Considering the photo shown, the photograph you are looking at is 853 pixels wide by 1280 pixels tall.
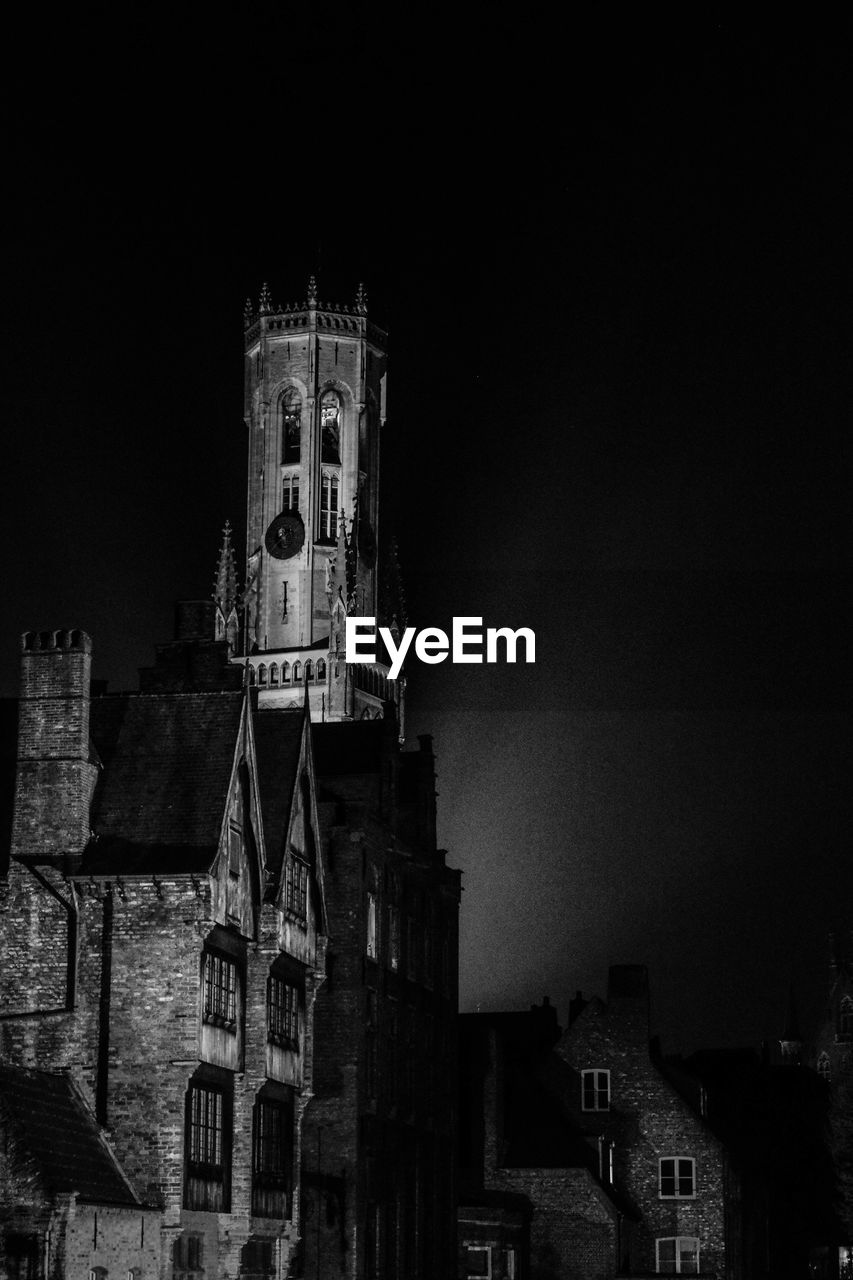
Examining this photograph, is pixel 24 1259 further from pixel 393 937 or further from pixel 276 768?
pixel 393 937

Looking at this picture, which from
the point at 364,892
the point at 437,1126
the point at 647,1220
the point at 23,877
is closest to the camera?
the point at 23,877

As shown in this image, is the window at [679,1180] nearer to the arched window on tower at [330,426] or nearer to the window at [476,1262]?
the window at [476,1262]

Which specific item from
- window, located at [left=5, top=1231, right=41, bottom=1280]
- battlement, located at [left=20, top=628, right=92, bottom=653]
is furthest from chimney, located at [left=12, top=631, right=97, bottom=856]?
window, located at [left=5, top=1231, right=41, bottom=1280]

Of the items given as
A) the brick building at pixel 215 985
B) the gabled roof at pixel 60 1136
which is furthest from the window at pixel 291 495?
the gabled roof at pixel 60 1136

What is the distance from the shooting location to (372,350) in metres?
157

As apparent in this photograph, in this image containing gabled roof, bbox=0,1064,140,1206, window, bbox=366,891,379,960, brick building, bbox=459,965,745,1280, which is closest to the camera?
gabled roof, bbox=0,1064,140,1206

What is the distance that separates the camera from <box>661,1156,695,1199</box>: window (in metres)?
74.8

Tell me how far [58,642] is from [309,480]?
333 feet

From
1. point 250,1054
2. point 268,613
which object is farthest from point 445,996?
point 268,613

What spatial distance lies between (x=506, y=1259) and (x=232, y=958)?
22.9 meters

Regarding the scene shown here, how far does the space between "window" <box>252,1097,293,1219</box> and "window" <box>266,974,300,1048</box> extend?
4.57ft

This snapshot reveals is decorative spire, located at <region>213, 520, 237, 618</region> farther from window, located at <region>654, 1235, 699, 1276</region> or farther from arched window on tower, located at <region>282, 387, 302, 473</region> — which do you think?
window, located at <region>654, 1235, 699, 1276</region>

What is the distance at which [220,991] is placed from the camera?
51.0 meters

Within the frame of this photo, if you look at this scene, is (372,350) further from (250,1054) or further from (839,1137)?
(250,1054)
